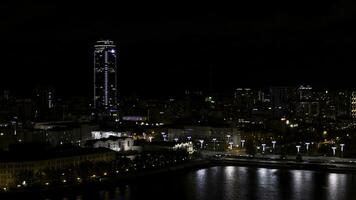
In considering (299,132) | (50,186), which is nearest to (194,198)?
(50,186)

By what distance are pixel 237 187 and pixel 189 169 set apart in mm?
1639

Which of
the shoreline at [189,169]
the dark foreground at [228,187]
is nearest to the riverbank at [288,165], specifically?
the shoreline at [189,169]

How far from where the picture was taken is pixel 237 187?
308 inches

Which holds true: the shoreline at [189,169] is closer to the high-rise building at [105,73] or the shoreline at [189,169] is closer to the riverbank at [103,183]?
the riverbank at [103,183]

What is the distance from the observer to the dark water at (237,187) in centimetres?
729

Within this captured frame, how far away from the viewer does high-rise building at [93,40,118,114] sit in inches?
877

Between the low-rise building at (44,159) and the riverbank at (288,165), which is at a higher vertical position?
the low-rise building at (44,159)

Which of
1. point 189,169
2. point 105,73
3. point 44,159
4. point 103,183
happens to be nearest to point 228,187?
point 103,183

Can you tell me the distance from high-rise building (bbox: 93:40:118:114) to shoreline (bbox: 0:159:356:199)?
12.4 meters

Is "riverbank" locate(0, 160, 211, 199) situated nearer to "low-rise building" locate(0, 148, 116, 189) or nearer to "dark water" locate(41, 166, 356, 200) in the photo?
"dark water" locate(41, 166, 356, 200)

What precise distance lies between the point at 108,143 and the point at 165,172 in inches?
75.8

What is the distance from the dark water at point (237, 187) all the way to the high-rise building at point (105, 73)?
13.4 meters

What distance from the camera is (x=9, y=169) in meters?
7.67

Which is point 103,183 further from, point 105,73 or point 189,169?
point 105,73
